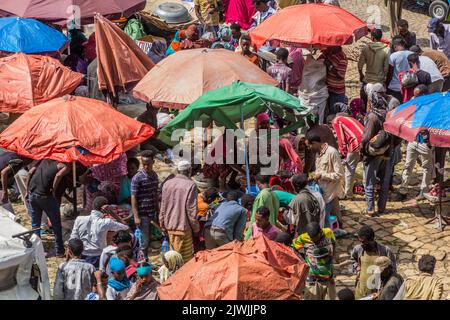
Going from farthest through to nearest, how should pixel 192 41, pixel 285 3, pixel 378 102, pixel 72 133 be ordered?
pixel 285 3 < pixel 192 41 < pixel 378 102 < pixel 72 133

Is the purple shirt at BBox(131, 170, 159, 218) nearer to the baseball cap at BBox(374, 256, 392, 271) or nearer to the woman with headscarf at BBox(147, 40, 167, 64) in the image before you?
the baseball cap at BBox(374, 256, 392, 271)

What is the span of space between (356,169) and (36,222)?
539 centimetres

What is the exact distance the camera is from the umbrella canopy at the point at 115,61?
14680 mm

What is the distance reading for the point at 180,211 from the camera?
38.6ft

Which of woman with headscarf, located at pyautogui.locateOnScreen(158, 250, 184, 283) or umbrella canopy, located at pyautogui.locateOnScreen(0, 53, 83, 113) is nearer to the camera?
woman with headscarf, located at pyautogui.locateOnScreen(158, 250, 184, 283)

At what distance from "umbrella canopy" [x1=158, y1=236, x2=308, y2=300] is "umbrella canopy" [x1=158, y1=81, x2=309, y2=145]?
10.5 feet

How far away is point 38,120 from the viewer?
12242 mm

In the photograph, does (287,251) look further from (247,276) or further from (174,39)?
(174,39)

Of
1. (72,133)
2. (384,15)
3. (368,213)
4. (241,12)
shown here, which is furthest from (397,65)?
(384,15)

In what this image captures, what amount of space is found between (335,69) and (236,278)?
7059 millimetres

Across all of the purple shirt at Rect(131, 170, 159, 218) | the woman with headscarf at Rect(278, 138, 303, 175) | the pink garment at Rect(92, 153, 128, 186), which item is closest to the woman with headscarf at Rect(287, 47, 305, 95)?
the woman with headscarf at Rect(278, 138, 303, 175)

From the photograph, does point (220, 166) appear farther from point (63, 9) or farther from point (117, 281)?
point (63, 9)

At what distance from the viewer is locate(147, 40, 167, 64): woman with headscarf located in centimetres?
1752
